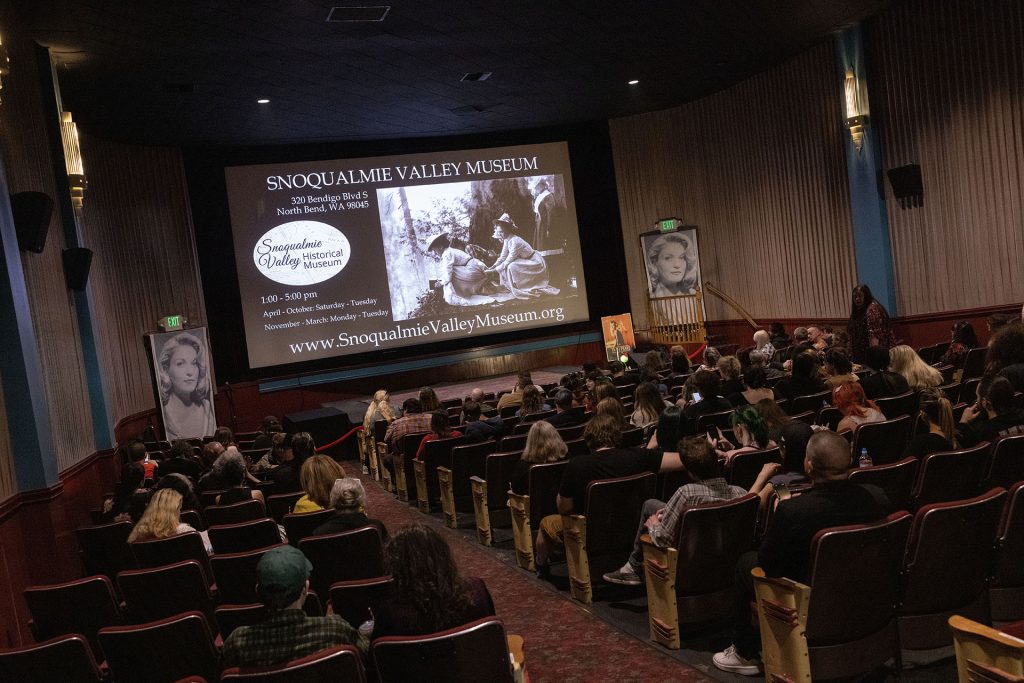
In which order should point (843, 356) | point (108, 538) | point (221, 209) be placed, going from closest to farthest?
point (108, 538) < point (843, 356) < point (221, 209)

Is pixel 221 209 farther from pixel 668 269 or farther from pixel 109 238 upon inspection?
pixel 668 269

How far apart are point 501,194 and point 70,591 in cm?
1405

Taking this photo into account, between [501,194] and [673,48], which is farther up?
[673,48]

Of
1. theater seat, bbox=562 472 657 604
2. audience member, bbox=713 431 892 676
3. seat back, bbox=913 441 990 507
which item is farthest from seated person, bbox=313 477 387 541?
seat back, bbox=913 441 990 507

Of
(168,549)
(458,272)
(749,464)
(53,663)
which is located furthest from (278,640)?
(458,272)

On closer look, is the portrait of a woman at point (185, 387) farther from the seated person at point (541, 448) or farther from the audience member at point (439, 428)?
the seated person at point (541, 448)

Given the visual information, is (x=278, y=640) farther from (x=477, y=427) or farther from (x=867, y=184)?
(x=867, y=184)

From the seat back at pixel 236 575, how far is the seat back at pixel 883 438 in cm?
330

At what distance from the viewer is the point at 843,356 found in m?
6.21

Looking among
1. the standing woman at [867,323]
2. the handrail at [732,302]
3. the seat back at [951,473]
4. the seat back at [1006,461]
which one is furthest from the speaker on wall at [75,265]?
Result: the handrail at [732,302]

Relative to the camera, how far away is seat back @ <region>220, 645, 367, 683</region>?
2428 mm

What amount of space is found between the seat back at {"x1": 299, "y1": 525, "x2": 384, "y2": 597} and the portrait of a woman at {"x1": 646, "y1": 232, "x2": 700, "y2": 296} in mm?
13376

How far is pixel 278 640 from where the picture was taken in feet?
8.46

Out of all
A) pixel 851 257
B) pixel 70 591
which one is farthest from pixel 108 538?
pixel 851 257
